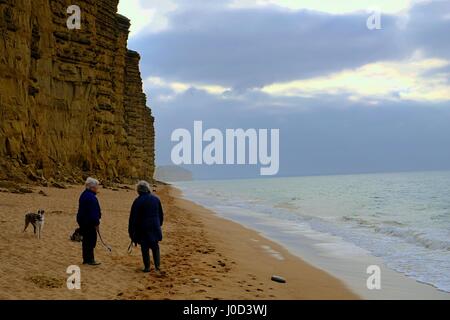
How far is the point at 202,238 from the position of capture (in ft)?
48.0

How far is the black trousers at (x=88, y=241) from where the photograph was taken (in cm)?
866

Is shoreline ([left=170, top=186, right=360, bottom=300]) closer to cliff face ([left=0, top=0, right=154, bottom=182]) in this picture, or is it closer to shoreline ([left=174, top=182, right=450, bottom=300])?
shoreline ([left=174, top=182, right=450, bottom=300])

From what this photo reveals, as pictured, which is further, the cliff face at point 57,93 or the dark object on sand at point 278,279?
the cliff face at point 57,93

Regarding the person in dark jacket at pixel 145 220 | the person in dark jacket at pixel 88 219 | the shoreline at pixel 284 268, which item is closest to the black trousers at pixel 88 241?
the person in dark jacket at pixel 88 219

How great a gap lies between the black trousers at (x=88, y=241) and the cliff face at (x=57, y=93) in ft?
49.8

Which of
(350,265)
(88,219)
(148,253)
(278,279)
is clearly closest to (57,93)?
(88,219)

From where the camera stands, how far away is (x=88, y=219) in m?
8.64

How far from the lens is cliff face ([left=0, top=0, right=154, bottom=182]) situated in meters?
23.4

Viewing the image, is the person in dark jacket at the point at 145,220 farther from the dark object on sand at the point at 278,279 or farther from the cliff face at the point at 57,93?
the cliff face at the point at 57,93

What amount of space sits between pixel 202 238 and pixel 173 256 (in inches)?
160

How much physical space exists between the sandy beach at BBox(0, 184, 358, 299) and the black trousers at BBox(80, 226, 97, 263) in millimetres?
328

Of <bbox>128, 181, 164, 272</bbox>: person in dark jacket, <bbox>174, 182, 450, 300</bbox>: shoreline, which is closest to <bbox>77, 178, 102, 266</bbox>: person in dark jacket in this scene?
<bbox>128, 181, 164, 272</bbox>: person in dark jacket

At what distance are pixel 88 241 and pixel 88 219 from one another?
0.43 meters

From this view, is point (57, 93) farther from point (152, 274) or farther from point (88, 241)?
point (152, 274)
